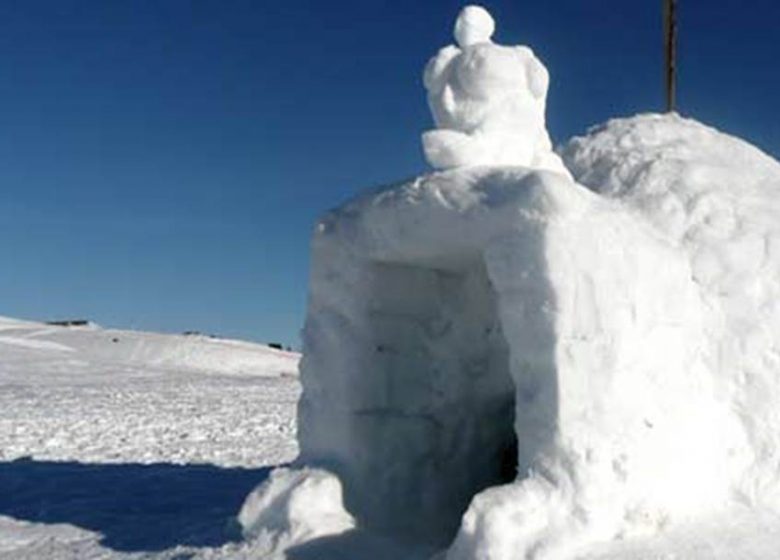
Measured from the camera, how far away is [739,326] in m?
5.57

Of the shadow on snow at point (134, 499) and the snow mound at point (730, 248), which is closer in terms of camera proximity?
the snow mound at point (730, 248)

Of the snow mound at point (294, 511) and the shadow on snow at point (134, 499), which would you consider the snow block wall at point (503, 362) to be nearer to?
the snow mound at point (294, 511)

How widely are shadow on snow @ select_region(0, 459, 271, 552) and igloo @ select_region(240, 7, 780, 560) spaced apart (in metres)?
1.07

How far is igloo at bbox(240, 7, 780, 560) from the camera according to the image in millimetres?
4926

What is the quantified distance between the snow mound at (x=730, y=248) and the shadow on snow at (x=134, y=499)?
2.87 meters

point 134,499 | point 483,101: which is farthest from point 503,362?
point 134,499

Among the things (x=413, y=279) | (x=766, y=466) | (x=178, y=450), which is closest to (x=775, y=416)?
(x=766, y=466)

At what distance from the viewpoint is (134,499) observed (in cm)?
888

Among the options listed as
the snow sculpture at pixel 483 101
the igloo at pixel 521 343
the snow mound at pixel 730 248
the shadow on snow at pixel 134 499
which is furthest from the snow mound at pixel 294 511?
the snow mound at pixel 730 248

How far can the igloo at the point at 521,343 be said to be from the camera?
493 cm

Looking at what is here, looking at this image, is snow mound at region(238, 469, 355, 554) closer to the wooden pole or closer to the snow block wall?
the snow block wall

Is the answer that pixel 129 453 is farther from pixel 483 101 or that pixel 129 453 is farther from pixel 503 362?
pixel 483 101

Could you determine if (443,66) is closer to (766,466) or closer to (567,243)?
(567,243)

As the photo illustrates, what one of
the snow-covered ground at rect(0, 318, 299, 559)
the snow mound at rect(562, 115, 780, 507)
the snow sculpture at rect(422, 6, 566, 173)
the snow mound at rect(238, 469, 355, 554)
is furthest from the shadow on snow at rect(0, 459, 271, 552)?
the snow mound at rect(562, 115, 780, 507)
